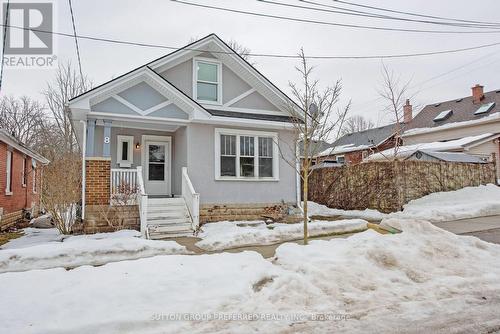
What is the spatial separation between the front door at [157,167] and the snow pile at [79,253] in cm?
518

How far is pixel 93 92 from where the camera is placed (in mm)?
9242

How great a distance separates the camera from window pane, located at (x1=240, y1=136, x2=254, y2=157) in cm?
1151

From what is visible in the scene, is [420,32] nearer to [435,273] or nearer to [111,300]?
[435,273]

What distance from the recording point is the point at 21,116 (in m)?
32.7

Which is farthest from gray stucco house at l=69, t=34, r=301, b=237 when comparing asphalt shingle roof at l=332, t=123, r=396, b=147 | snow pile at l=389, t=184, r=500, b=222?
asphalt shingle roof at l=332, t=123, r=396, b=147

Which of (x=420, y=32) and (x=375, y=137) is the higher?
(x=420, y=32)

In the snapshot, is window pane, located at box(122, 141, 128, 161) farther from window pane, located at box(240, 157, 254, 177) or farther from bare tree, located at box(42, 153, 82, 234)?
window pane, located at box(240, 157, 254, 177)

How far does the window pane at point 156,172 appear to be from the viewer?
1195 centimetres

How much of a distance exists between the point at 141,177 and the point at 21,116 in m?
30.2

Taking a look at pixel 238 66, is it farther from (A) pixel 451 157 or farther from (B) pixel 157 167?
(A) pixel 451 157

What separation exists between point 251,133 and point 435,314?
329 inches

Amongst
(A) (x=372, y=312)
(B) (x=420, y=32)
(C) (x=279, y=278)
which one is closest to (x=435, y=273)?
(A) (x=372, y=312)

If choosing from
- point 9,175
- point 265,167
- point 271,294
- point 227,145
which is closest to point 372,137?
point 265,167

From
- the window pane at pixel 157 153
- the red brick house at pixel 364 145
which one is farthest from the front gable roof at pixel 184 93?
the red brick house at pixel 364 145
